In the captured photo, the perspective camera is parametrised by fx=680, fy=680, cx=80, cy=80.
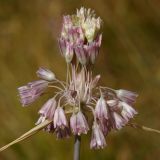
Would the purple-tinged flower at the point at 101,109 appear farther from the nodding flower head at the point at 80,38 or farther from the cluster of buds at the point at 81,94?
the nodding flower head at the point at 80,38

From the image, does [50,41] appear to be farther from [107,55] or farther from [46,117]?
[46,117]

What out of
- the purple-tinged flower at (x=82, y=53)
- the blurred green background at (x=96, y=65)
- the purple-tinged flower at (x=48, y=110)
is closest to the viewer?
the purple-tinged flower at (x=82, y=53)

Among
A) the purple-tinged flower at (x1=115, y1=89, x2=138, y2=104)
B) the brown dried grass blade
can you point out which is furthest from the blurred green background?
Result: the brown dried grass blade

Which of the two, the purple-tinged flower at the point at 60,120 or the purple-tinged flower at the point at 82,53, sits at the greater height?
the purple-tinged flower at the point at 82,53

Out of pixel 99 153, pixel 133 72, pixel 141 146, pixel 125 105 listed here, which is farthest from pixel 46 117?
pixel 133 72

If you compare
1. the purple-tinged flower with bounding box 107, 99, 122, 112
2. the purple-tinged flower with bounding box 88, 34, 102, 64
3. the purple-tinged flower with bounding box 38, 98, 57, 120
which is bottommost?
the purple-tinged flower with bounding box 107, 99, 122, 112

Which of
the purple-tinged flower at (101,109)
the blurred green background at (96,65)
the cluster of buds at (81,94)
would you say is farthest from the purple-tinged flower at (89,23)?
the blurred green background at (96,65)

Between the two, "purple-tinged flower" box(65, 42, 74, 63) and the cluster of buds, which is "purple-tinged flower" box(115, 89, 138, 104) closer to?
the cluster of buds
